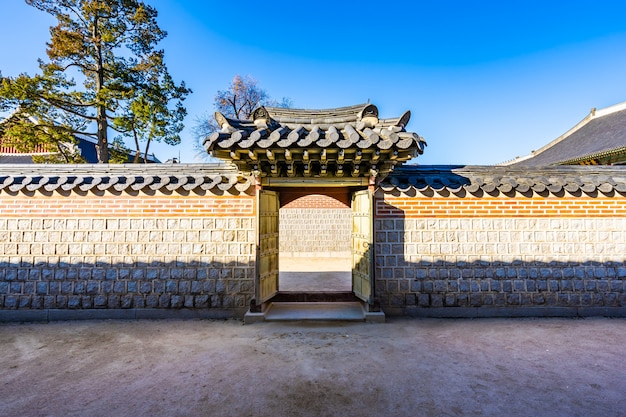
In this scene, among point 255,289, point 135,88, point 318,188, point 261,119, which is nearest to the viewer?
point 261,119

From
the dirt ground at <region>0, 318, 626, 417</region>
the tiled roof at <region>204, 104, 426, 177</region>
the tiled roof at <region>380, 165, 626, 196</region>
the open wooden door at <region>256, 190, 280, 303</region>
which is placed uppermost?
the tiled roof at <region>204, 104, 426, 177</region>

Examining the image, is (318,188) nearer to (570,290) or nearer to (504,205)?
(504,205)

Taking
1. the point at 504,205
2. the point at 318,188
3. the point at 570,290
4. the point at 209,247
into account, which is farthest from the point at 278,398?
the point at 570,290

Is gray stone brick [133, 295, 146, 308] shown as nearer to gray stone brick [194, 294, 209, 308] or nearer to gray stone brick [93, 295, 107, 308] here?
gray stone brick [93, 295, 107, 308]

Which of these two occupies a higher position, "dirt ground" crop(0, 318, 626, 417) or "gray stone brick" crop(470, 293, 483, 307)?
"gray stone brick" crop(470, 293, 483, 307)

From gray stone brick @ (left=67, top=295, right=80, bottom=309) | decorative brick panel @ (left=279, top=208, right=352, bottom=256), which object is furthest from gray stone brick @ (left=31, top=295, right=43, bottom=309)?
decorative brick panel @ (left=279, top=208, right=352, bottom=256)

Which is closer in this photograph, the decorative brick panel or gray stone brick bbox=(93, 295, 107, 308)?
gray stone brick bbox=(93, 295, 107, 308)

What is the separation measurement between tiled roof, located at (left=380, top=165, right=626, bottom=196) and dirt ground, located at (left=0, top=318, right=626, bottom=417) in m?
2.05

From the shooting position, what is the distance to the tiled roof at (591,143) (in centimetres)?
938

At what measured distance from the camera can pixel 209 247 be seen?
494cm

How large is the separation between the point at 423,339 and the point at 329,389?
1758 mm

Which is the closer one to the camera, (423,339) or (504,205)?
(423,339)

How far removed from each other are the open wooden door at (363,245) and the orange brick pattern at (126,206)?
1804mm

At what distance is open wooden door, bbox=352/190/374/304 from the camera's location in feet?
15.8
